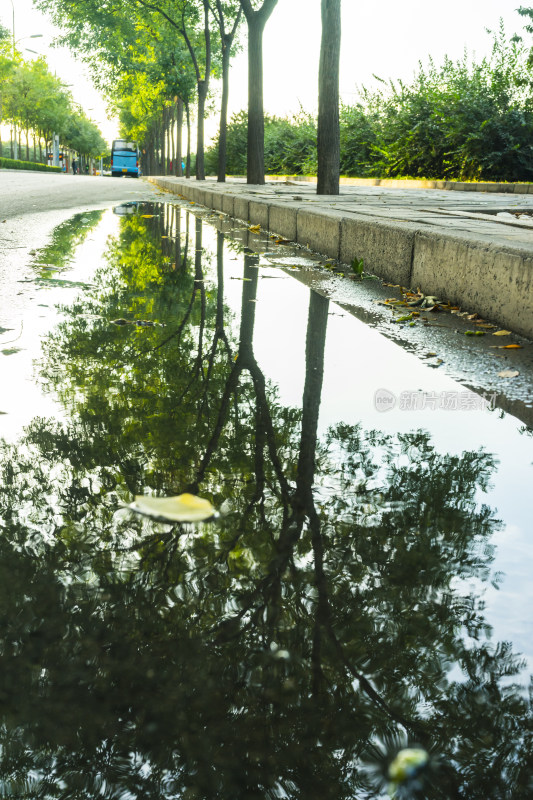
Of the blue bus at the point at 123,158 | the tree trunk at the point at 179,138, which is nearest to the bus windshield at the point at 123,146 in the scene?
the blue bus at the point at 123,158

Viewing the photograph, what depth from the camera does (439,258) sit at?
463 centimetres

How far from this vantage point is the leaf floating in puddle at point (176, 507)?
5.59 ft

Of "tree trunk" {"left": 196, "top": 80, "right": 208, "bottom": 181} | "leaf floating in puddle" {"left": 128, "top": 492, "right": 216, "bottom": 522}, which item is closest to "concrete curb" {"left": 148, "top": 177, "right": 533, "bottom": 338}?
"leaf floating in puddle" {"left": 128, "top": 492, "right": 216, "bottom": 522}

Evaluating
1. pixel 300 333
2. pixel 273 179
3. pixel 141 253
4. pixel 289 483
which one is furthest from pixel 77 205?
pixel 273 179

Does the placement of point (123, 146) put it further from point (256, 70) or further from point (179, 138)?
point (256, 70)

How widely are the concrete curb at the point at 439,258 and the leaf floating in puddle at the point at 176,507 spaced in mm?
2297

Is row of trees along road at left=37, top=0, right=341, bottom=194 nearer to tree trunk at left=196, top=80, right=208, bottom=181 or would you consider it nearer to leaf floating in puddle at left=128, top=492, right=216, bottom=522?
tree trunk at left=196, top=80, right=208, bottom=181

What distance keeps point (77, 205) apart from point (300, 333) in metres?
11.2

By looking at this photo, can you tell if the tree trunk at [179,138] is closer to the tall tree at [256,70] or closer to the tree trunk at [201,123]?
the tree trunk at [201,123]

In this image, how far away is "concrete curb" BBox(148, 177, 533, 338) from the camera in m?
3.74

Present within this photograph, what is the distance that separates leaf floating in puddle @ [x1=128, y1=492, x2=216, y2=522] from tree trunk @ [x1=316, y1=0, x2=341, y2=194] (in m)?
10.9

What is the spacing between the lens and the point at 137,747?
1.03 m

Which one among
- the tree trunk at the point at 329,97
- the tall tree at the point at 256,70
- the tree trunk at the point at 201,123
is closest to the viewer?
the tree trunk at the point at 329,97

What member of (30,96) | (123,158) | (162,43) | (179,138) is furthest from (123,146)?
(162,43)
